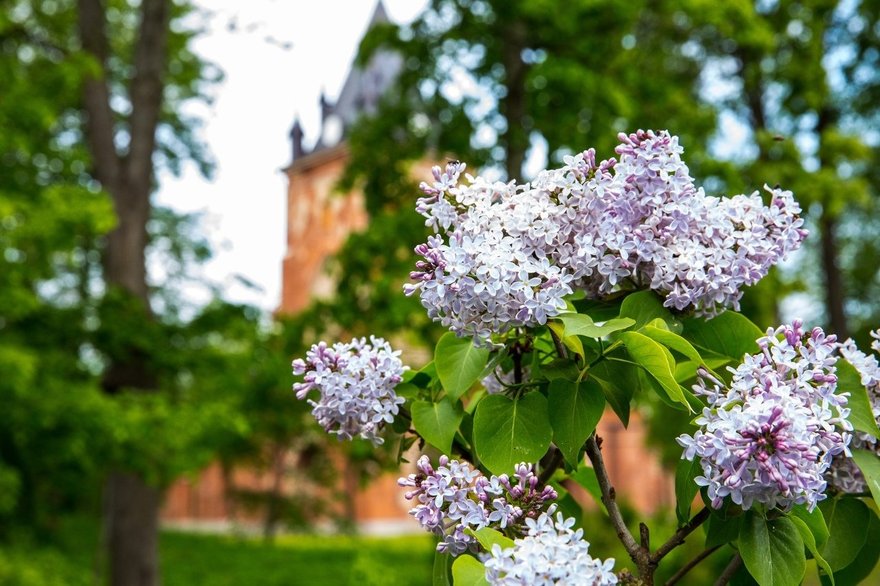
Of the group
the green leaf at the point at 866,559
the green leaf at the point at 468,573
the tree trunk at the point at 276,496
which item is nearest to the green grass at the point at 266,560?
the tree trunk at the point at 276,496

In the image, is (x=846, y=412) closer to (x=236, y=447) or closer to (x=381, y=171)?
(x=381, y=171)

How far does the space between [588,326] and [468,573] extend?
1.32ft

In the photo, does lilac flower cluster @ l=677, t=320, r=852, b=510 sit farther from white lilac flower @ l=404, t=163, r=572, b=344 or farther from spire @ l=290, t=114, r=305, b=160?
spire @ l=290, t=114, r=305, b=160

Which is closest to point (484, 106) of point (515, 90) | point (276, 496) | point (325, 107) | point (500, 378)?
point (515, 90)

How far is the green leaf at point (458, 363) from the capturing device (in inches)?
64.4

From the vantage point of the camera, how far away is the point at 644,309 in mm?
1670

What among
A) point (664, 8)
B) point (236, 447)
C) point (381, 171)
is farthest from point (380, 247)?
point (236, 447)

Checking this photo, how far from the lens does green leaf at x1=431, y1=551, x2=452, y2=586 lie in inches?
63.8


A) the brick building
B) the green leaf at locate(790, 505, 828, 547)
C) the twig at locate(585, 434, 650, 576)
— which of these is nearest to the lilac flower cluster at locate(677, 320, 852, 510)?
the green leaf at locate(790, 505, 828, 547)

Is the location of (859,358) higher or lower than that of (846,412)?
higher

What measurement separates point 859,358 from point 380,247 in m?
7.87

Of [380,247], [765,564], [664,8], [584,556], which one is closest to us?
[584,556]

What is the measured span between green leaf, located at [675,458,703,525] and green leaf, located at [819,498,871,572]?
360mm

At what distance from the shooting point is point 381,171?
11031 millimetres
